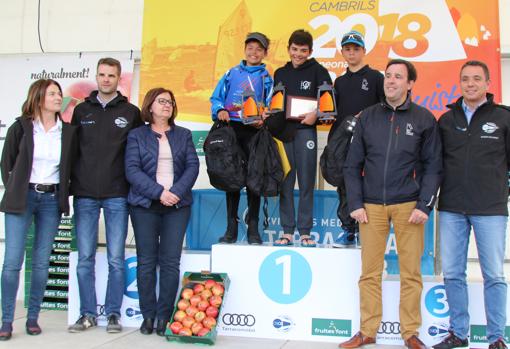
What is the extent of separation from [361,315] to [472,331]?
2.52 ft

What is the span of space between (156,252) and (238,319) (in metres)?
0.73

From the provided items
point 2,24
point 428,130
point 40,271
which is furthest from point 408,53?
point 2,24

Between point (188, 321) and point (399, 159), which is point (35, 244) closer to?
point (188, 321)

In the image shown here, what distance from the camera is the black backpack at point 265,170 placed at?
3.81m

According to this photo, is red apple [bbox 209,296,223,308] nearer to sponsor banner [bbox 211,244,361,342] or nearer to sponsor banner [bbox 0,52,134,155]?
sponsor banner [bbox 211,244,361,342]

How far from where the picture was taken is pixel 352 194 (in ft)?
11.0

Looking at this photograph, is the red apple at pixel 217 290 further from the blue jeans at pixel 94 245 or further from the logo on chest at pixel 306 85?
the logo on chest at pixel 306 85

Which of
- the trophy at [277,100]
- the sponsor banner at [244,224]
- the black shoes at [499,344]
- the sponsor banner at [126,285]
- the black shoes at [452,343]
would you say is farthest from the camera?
the sponsor banner at [244,224]

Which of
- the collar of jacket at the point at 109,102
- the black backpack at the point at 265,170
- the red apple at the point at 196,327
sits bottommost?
the red apple at the point at 196,327

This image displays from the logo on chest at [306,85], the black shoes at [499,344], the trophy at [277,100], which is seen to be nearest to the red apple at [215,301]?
the trophy at [277,100]

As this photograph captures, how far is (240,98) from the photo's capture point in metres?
3.96

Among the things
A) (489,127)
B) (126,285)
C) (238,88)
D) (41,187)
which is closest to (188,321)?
(126,285)

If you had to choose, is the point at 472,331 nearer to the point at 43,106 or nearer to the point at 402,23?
the point at 402,23

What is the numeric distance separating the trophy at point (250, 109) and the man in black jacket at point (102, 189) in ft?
2.61
